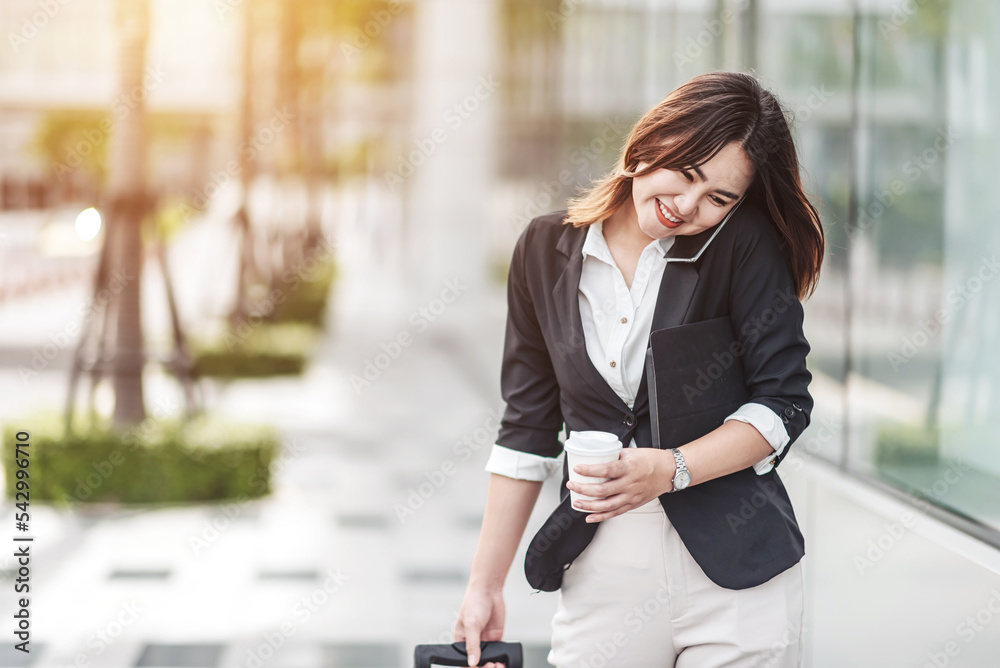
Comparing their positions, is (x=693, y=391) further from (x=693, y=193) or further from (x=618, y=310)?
(x=693, y=193)

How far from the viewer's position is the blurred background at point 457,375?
2518 mm

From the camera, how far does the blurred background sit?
2518 millimetres

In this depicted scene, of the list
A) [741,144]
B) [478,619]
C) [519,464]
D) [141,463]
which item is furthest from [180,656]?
[741,144]

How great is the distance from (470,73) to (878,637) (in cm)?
1131

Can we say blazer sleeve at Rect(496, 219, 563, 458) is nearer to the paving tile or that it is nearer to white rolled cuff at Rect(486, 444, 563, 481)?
white rolled cuff at Rect(486, 444, 563, 481)

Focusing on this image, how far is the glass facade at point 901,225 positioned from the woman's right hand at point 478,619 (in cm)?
110

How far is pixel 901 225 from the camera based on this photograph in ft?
9.27

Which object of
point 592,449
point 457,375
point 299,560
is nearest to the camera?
point 592,449

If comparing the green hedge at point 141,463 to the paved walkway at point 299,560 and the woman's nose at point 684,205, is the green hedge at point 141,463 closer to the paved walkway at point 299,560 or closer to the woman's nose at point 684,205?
the paved walkway at point 299,560

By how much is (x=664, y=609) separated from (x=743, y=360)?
1.30ft

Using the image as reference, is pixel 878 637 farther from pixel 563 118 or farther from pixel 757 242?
pixel 563 118

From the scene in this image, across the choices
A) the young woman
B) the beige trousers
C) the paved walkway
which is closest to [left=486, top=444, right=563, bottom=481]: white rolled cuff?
the young woman

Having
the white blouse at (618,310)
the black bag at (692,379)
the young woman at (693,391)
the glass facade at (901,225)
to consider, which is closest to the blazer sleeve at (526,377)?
the young woman at (693,391)

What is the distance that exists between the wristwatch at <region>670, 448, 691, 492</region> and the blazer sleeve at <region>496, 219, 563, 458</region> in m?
0.29
